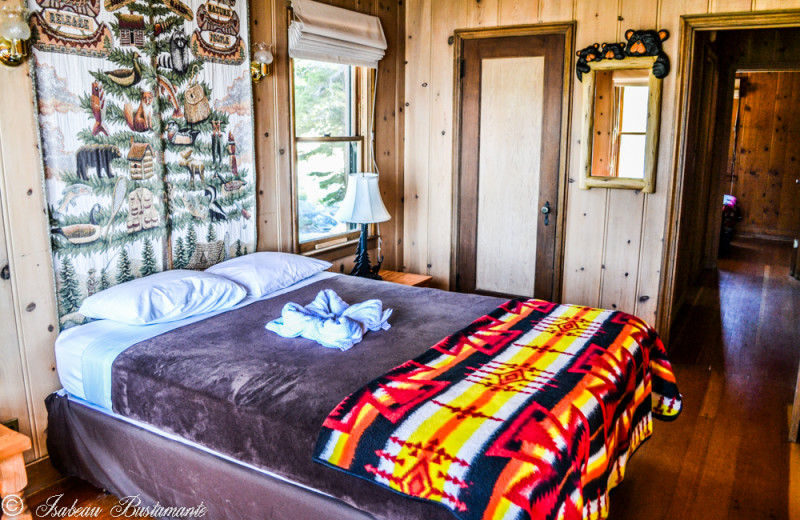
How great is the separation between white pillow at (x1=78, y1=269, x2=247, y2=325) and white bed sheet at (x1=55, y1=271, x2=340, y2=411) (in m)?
0.04

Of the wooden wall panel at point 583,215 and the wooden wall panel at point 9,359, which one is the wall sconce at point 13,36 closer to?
the wooden wall panel at point 9,359

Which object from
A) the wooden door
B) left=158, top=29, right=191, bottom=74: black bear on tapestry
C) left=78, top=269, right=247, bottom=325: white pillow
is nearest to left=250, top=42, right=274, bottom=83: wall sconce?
left=158, top=29, right=191, bottom=74: black bear on tapestry

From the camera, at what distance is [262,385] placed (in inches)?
82.6

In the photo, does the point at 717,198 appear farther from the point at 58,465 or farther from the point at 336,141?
the point at 58,465

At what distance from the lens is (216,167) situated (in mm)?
3285

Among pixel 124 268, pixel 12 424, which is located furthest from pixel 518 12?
pixel 12 424

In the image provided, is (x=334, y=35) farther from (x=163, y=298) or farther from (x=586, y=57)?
(x=163, y=298)

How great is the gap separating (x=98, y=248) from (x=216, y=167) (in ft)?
2.55

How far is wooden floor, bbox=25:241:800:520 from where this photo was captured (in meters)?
2.56

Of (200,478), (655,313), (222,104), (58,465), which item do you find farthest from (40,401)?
(655,313)

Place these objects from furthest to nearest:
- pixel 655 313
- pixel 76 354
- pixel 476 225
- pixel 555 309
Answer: pixel 476 225
pixel 655 313
pixel 555 309
pixel 76 354

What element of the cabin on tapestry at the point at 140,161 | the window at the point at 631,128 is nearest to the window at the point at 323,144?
the cabin on tapestry at the point at 140,161

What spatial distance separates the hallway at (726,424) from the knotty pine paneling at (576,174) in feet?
2.02

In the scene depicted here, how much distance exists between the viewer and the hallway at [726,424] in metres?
2.58
